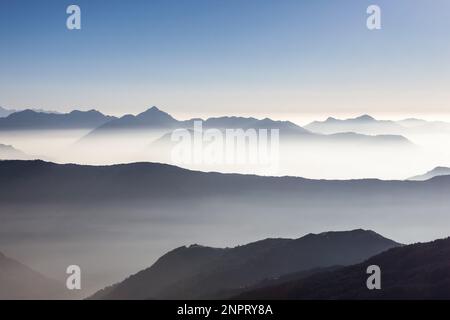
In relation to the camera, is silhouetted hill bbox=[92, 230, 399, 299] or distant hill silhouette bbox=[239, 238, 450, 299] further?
silhouetted hill bbox=[92, 230, 399, 299]

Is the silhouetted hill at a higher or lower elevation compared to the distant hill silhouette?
lower

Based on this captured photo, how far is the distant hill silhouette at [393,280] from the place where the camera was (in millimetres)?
54000

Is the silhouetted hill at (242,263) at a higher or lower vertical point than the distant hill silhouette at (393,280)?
lower

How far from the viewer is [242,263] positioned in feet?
447

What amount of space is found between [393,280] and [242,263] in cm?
7651

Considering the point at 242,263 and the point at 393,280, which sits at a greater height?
the point at 393,280

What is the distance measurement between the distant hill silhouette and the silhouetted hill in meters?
42.8

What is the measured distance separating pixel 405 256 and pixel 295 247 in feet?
223

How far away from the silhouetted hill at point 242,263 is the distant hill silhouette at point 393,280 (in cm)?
4283

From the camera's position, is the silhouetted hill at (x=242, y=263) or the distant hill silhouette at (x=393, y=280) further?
the silhouetted hill at (x=242, y=263)

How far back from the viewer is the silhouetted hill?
125688 millimetres

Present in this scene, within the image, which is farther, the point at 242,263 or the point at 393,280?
the point at 242,263

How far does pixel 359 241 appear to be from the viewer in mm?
142625
